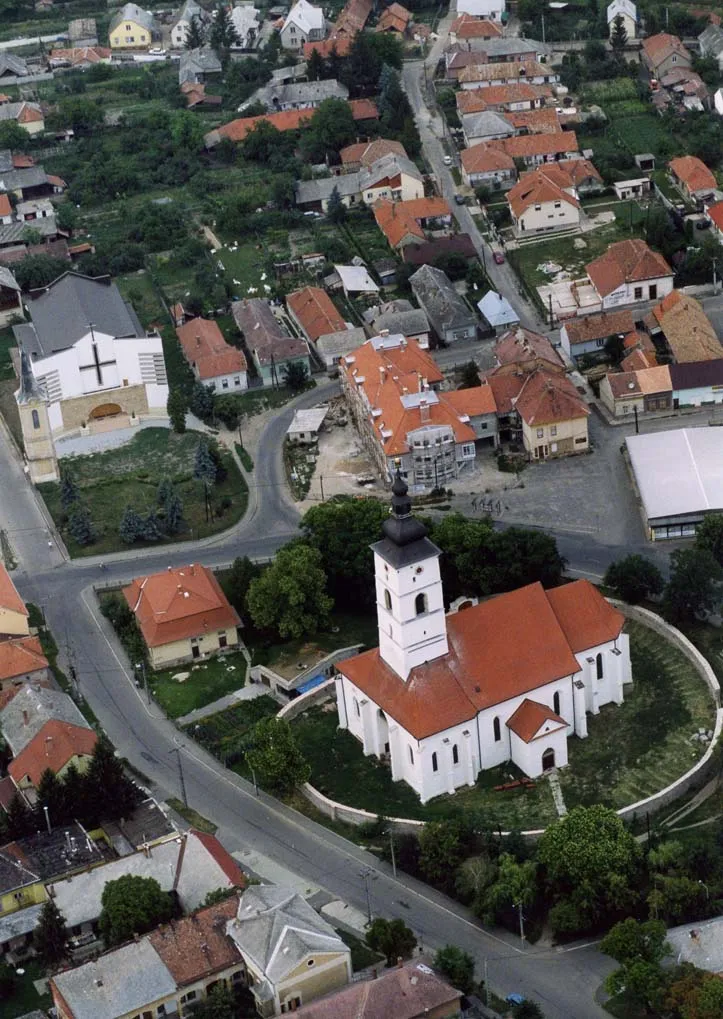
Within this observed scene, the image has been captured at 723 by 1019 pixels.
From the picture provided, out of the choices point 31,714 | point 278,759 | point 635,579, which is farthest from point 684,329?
point 31,714

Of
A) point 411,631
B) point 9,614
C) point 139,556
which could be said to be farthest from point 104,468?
point 411,631

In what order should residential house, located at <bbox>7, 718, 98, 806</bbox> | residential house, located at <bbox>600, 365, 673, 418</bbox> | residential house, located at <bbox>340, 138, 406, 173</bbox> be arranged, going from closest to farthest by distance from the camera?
residential house, located at <bbox>7, 718, 98, 806</bbox> < residential house, located at <bbox>600, 365, 673, 418</bbox> < residential house, located at <bbox>340, 138, 406, 173</bbox>

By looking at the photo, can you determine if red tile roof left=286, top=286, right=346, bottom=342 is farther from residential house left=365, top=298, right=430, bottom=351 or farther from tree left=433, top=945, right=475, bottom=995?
tree left=433, top=945, right=475, bottom=995

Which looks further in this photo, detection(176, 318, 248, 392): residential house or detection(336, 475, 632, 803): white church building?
detection(176, 318, 248, 392): residential house

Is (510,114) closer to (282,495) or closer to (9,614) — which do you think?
(282,495)

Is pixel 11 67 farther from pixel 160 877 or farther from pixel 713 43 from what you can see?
pixel 160 877

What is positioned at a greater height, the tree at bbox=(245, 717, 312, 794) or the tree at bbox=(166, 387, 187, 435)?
the tree at bbox=(166, 387, 187, 435)

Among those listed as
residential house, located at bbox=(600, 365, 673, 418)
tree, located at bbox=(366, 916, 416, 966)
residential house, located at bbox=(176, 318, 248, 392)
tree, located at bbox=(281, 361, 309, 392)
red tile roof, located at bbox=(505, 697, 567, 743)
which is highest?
residential house, located at bbox=(176, 318, 248, 392)

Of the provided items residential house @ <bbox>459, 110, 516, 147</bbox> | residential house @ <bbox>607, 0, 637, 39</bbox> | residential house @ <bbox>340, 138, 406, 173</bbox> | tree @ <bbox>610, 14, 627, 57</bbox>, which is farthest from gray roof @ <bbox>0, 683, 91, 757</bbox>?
residential house @ <bbox>607, 0, 637, 39</bbox>
